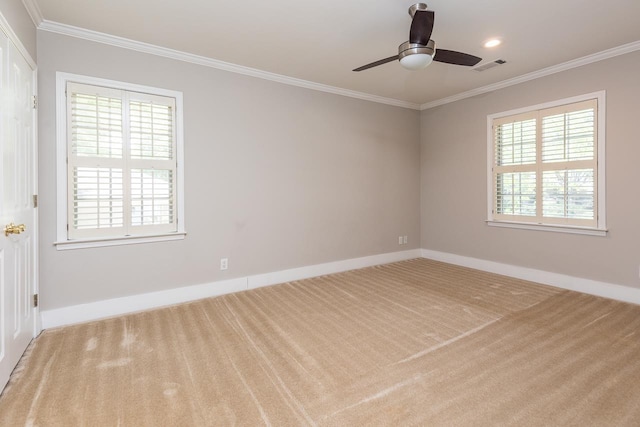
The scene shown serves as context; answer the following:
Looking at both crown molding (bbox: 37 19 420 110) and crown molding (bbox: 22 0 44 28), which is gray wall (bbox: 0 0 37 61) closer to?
crown molding (bbox: 22 0 44 28)

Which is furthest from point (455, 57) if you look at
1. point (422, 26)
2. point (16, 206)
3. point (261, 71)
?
point (16, 206)

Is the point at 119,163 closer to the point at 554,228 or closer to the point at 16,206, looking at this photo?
the point at 16,206

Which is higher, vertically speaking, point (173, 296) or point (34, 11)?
point (34, 11)

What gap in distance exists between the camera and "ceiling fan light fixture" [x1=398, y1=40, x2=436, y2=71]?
2436mm

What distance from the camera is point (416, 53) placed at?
2.45 meters

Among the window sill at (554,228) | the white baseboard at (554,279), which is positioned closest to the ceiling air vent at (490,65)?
the window sill at (554,228)

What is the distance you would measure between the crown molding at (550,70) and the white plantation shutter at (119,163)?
4.10 metres

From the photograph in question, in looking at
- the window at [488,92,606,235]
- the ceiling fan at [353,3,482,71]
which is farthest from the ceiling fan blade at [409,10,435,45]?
the window at [488,92,606,235]

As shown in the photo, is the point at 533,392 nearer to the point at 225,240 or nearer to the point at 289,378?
the point at 289,378

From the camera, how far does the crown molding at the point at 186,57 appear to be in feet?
9.43

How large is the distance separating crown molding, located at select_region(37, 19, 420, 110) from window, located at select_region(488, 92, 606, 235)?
201 centimetres

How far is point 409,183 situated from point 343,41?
2.96m

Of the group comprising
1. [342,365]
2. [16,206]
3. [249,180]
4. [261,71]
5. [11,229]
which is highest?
[261,71]

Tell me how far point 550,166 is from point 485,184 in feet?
2.82
